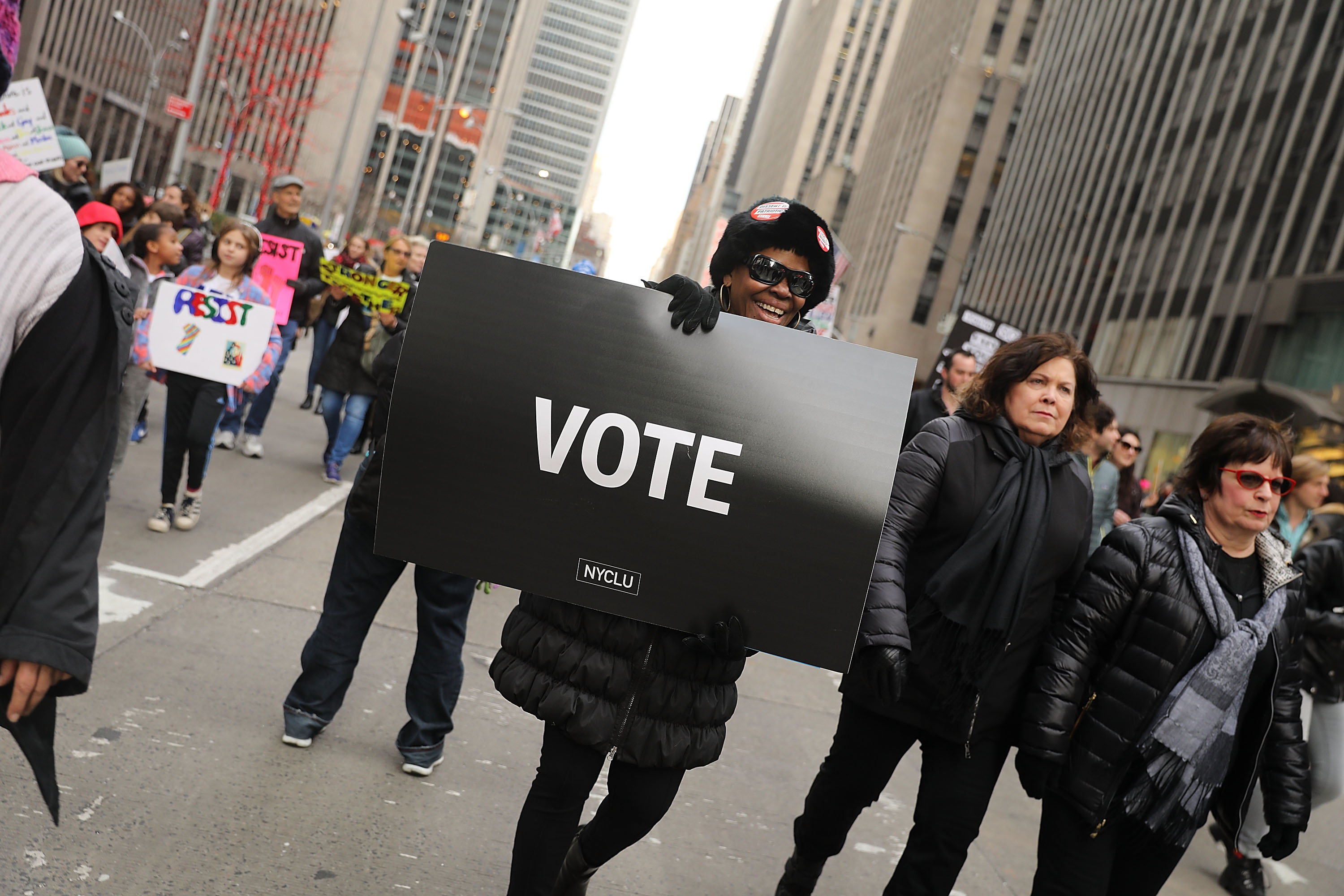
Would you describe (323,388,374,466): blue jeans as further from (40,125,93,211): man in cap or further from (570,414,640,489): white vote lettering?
(570,414,640,489): white vote lettering

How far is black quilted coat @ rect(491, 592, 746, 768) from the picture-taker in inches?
111

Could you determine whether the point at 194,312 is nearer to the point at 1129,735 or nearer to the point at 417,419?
the point at 417,419

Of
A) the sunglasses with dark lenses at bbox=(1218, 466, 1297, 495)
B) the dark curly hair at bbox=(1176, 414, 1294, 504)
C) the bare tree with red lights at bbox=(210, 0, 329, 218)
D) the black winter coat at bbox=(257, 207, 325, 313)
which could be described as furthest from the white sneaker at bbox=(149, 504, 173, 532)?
the bare tree with red lights at bbox=(210, 0, 329, 218)

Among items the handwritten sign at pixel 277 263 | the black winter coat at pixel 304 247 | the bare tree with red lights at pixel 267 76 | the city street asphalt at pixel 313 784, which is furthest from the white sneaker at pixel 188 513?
the bare tree with red lights at pixel 267 76

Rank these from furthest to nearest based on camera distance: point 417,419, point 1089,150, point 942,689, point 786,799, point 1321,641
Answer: point 1089,150 < point 1321,641 < point 786,799 < point 942,689 < point 417,419

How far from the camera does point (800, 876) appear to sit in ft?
12.5

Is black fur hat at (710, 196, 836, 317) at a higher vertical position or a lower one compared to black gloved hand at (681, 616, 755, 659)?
higher

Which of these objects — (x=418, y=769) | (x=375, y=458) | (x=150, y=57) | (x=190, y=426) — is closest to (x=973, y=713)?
(x=418, y=769)

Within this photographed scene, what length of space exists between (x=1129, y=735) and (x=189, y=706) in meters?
3.41

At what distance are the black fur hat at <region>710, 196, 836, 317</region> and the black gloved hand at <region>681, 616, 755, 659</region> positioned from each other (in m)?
0.90

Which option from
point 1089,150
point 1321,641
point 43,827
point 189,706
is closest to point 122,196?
point 189,706

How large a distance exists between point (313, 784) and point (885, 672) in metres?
2.20

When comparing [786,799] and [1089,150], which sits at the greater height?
[1089,150]

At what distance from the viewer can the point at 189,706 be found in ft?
15.0
